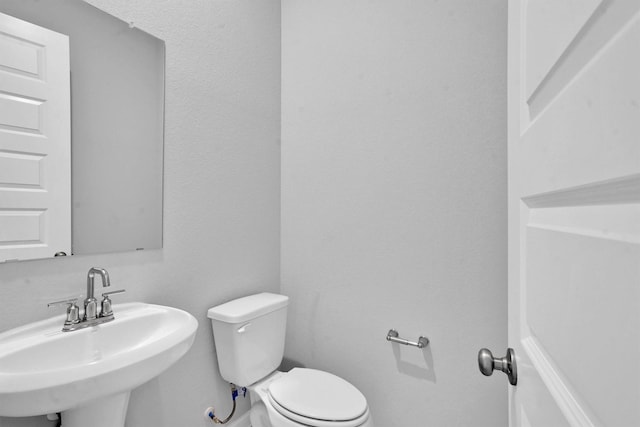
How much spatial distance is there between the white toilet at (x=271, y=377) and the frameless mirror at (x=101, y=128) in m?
0.50

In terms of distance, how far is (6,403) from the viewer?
0.65 m

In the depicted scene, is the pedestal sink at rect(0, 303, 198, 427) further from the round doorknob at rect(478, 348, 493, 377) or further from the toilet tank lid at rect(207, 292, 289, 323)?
the round doorknob at rect(478, 348, 493, 377)

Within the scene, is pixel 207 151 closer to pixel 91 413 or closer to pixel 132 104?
pixel 132 104

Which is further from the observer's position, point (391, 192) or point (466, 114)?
point (391, 192)

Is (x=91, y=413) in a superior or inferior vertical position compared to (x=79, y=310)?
inferior

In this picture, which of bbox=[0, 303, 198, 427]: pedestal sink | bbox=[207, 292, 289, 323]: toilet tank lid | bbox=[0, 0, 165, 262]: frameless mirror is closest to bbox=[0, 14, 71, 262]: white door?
bbox=[0, 0, 165, 262]: frameless mirror

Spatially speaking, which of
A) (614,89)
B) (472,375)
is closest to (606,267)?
(614,89)

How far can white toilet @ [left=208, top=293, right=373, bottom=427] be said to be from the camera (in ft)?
3.92

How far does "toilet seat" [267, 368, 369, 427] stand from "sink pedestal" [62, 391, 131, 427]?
55 centimetres

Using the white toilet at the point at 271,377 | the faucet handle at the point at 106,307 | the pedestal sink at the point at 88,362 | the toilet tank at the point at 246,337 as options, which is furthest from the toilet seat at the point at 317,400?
the faucet handle at the point at 106,307

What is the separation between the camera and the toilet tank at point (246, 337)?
1398 millimetres

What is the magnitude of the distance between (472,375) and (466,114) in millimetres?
1087

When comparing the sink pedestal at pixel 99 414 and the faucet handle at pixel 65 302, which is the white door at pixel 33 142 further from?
the sink pedestal at pixel 99 414

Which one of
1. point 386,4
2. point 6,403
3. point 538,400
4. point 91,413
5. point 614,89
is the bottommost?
point 91,413
